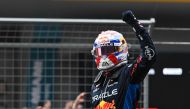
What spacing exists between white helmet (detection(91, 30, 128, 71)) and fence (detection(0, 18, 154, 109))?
7.39 ft

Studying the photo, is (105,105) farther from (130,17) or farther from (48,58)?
(48,58)

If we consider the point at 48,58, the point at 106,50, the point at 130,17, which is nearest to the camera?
the point at 130,17

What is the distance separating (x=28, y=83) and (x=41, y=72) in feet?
0.84

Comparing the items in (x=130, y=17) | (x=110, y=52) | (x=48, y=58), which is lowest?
(x=48, y=58)

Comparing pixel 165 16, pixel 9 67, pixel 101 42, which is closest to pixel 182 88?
pixel 165 16

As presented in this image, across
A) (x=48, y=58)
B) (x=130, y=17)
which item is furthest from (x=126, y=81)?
(x=48, y=58)

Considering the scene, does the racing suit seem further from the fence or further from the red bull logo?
the fence

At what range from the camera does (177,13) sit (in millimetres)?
10555

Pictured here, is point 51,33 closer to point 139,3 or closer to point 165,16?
point 139,3

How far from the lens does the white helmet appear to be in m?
4.50

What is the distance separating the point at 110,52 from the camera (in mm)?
4520

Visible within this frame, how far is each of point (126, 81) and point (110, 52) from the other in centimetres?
26

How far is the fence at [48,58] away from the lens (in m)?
7.02

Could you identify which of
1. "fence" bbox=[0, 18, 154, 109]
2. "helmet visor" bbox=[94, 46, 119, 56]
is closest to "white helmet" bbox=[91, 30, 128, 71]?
"helmet visor" bbox=[94, 46, 119, 56]
